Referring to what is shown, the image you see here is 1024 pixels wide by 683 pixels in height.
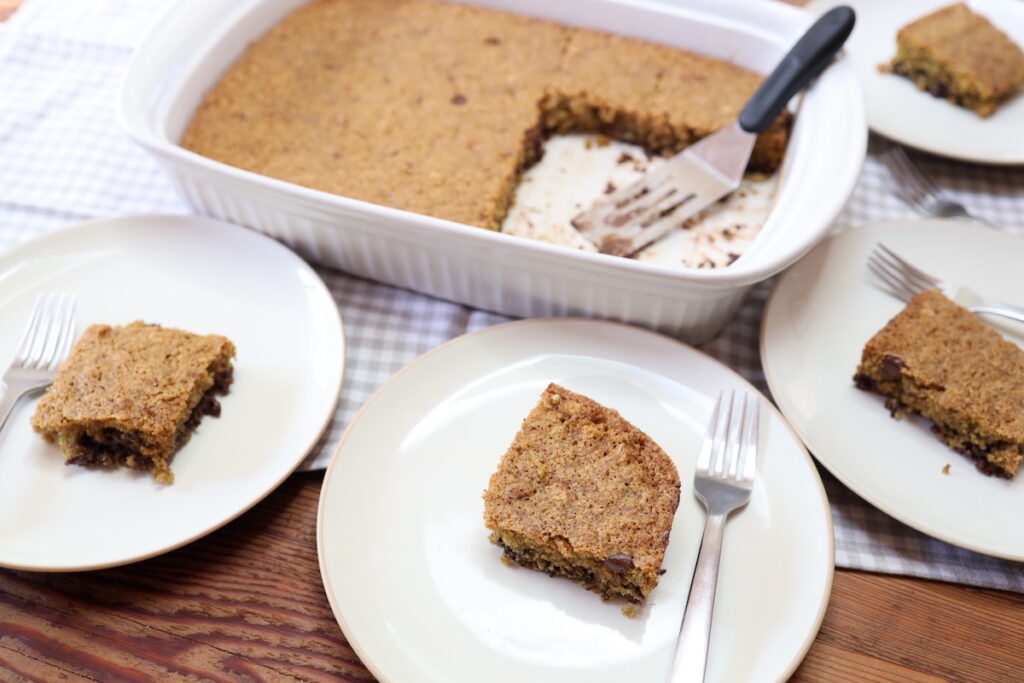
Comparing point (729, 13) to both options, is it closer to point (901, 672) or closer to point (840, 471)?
point (840, 471)

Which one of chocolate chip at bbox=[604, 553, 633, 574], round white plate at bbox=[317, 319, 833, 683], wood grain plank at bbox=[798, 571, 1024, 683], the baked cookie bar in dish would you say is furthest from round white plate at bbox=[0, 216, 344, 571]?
wood grain plank at bbox=[798, 571, 1024, 683]

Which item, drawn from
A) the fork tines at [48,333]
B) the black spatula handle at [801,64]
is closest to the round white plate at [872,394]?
the black spatula handle at [801,64]

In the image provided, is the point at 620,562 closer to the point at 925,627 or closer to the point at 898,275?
the point at 925,627

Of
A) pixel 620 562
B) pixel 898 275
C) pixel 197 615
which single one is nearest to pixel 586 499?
pixel 620 562

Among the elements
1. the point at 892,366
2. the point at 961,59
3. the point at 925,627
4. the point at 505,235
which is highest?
the point at 961,59

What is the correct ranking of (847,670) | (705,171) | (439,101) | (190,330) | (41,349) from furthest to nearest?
(439,101)
(705,171)
(190,330)
(41,349)
(847,670)

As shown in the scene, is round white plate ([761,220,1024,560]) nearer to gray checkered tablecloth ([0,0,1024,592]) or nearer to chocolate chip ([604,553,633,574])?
gray checkered tablecloth ([0,0,1024,592])
